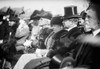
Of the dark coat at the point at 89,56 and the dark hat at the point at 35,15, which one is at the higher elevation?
the dark hat at the point at 35,15

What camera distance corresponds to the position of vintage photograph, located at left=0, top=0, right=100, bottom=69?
100 centimetres

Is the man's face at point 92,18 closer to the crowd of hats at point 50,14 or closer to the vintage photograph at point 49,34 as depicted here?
the vintage photograph at point 49,34

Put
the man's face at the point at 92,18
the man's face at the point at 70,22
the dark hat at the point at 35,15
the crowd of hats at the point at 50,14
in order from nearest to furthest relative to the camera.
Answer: the man's face at the point at 92,18
the man's face at the point at 70,22
the crowd of hats at the point at 50,14
the dark hat at the point at 35,15

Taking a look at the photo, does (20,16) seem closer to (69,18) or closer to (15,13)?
(15,13)

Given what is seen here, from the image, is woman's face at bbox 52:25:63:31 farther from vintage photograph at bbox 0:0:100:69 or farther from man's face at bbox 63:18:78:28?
man's face at bbox 63:18:78:28

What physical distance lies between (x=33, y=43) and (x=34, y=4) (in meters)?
1.03


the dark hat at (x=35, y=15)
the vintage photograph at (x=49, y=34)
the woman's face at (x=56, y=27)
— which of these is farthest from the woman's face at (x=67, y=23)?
the dark hat at (x=35, y=15)

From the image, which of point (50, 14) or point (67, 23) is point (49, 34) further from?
point (50, 14)

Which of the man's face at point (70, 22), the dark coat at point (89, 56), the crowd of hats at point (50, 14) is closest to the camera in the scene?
the dark coat at point (89, 56)

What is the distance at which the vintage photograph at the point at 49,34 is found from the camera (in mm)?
1003

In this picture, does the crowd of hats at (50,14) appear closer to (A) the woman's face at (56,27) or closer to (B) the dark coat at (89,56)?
(A) the woman's face at (56,27)

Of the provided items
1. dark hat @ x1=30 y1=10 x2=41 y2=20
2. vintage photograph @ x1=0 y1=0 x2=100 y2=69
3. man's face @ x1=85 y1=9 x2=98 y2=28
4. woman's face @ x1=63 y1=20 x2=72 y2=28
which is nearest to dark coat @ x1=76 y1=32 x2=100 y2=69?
vintage photograph @ x1=0 y1=0 x2=100 y2=69

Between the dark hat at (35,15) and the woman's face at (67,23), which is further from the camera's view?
the dark hat at (35,15)

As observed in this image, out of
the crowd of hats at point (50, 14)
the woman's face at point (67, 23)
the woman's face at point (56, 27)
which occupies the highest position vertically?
the crowd of hats at point (50, 14)
